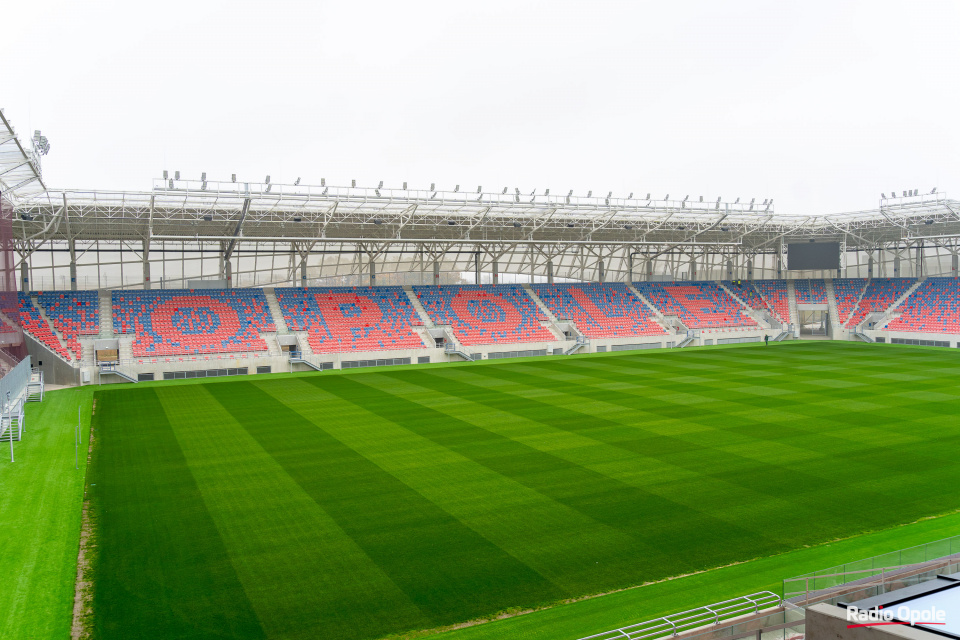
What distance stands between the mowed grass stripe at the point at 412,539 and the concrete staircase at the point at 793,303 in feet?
152

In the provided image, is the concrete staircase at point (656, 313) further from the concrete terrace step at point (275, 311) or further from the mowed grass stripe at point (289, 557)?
the mowed grass stripe at point (289, 557)

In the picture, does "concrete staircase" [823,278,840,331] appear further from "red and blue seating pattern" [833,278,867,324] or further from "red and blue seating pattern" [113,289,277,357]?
"red and blue seating pattern" [113,289,277,357]

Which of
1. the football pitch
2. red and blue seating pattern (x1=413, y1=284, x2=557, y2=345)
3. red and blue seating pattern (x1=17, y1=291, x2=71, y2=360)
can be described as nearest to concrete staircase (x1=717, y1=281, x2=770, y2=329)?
red and blue seating pattern (x1=413, y1=284, x2=557, y2=345)

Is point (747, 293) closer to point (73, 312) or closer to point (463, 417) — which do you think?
point (463, 417)

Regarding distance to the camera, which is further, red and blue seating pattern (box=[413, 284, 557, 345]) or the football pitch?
red and blue seating pattern (box=[413, 284, 557, 345])

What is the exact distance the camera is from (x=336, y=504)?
46.1 ft

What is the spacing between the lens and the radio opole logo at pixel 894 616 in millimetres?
6227

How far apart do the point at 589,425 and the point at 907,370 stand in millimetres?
20777

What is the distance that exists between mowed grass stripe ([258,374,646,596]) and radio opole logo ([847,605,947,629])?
4290mm

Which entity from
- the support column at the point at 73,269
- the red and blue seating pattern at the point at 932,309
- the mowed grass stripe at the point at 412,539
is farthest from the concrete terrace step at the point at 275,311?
the red and blue seating pattern at the point at 932,309

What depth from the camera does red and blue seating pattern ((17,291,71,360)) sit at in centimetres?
3306

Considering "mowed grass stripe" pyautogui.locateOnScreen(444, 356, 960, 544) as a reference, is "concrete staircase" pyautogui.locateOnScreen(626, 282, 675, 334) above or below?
above

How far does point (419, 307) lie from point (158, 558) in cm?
3448

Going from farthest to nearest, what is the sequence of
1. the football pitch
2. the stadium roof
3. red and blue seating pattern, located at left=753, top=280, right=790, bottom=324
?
red and blue seating pattern, located at left=753, top=280, right=790, bottom=324
the stadium roof
the football pitch
